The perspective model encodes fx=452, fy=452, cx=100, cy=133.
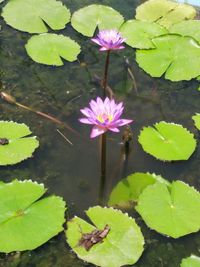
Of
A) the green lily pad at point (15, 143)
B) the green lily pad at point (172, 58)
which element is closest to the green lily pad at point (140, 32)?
the green lily pad at point (172, 58)

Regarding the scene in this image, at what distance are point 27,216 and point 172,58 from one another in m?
1.96

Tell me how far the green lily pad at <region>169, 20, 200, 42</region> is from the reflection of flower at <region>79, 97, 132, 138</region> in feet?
6.07

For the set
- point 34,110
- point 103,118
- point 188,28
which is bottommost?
point 34,110

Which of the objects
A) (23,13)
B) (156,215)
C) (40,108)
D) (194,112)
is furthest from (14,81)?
(156,215)

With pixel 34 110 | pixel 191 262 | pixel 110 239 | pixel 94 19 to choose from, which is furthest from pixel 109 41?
pixel 191 262

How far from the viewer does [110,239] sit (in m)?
2.52

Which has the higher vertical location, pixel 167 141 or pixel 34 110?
pixel 167 141

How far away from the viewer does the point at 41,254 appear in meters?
2.53

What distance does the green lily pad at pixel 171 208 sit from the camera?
2607 mm

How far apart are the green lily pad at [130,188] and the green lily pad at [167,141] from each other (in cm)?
19

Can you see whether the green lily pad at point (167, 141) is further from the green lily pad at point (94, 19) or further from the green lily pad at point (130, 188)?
the green lily pad at point (94, 19)

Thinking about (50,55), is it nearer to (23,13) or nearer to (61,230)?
(23,13)

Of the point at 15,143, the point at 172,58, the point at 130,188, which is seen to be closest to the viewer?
the point at 130,188

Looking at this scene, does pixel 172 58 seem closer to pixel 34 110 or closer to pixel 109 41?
pixel 109 41
